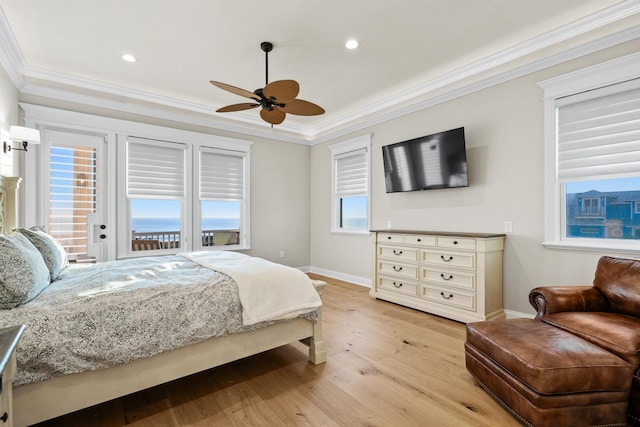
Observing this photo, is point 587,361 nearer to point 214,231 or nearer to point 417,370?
point 417,370

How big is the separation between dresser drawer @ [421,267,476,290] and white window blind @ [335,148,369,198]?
183 cm

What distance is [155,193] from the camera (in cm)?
447

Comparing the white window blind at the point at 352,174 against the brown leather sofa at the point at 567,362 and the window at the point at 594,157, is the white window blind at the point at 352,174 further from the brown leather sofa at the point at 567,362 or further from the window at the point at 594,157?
the brown leather sofa at the point at 567,362

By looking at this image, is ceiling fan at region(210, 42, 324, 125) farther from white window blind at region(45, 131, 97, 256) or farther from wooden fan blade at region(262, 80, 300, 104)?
white window blind at region(45, 131, 97, 256)

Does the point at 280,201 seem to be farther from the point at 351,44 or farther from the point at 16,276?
the point at 16,276

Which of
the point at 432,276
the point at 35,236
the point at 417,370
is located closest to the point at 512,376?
the point at 417,370

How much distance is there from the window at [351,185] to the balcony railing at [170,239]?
1.83m

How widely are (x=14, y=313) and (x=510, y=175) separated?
408cm

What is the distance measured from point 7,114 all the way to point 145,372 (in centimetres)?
329

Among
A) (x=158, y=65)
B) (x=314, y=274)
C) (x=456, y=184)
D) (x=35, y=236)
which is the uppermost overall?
(x=158, y=65)

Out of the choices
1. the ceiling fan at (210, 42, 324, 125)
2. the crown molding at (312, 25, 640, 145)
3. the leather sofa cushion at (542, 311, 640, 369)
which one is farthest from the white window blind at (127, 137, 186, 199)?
the leather sofa cushion at (542, 311, 640, 369)

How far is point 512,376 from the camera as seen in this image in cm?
173

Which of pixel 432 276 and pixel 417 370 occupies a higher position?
pixel 432 276

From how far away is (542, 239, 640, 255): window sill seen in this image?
2.57 metres
